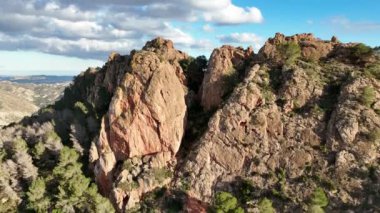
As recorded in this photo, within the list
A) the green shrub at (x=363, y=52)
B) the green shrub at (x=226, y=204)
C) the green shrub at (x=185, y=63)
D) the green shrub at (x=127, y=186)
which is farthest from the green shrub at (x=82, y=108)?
the green shrub at (x=363, y=52)

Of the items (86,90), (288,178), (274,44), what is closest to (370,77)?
(274,44)

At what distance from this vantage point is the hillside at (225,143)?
83562mm

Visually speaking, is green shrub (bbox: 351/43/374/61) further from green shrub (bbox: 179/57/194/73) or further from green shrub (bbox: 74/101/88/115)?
green shrub (bbox: 74/101/88/115)

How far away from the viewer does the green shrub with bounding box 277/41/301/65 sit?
102250mm

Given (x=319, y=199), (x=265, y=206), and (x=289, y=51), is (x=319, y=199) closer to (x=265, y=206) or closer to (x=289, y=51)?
(x=265, y=206)

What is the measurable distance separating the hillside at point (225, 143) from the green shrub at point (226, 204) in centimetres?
24

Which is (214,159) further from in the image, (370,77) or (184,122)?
(370,77)

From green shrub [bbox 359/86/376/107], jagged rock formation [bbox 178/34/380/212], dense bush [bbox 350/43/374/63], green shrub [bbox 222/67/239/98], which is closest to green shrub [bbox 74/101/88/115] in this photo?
jagged rock formation [bbox 178/34/380/212]

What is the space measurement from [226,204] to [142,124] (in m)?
28.9

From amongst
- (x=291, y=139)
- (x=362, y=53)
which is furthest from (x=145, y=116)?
(x=362, y=53)

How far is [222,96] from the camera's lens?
10094 centimetres

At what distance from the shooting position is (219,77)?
102125 millimetres

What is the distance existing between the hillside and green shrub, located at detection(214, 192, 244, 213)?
237 millimetres

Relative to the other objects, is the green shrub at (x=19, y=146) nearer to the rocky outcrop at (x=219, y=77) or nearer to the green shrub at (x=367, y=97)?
the rocky outcrop at (x=219, y=77)
